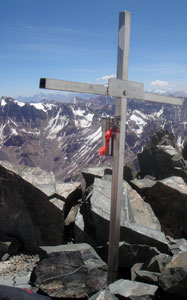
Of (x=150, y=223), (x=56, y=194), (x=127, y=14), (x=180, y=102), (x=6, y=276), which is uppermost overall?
(x=127, y=14)

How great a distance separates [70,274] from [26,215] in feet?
14.9

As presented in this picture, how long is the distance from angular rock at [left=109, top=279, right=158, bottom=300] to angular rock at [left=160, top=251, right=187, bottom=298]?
0.39m

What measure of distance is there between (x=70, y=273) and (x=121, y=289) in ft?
6.12

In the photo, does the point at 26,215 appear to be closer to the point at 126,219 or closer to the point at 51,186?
the point at 51,186

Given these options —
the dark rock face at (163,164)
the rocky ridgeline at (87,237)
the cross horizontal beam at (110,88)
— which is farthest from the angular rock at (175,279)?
the dark rock face at (163,164)

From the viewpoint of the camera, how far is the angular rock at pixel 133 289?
24.6 feet

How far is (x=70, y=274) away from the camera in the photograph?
8.81m

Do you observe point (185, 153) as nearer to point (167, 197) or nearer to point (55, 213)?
point (167, 197)

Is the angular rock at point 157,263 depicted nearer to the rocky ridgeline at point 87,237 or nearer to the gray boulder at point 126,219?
the rocky ridgeline at point 87,237

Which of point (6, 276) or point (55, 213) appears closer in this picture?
point (6, 276)

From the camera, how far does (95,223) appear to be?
11.2 m

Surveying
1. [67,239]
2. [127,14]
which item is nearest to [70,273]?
[67,239]

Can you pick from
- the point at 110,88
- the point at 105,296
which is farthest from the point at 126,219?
the point at 110,88

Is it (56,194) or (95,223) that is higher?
(56,194)
